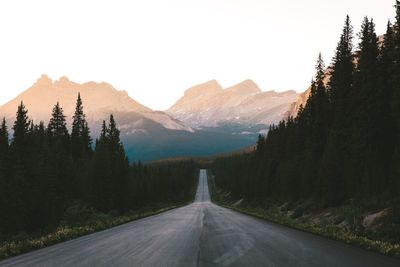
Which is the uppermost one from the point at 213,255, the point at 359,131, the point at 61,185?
the point at 359,131

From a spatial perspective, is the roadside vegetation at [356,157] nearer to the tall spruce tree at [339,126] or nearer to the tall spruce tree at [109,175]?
the tall spruce tree at [339,126]

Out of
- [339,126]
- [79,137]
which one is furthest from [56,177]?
[339,126]

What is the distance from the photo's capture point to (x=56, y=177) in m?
72.4

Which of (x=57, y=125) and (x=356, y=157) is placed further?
(x=57, y=125)

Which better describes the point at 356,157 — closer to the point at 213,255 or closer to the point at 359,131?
the point at 359,131

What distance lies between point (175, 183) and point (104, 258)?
159938 mm

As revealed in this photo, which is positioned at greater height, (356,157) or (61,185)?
(356,157)

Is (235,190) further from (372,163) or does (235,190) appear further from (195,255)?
(195,255)

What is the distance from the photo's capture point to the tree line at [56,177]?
56219 mm

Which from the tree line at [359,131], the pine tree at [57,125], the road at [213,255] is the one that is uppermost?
the pine tree at [57,125]

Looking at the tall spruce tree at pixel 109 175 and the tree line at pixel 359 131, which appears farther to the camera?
the tall spruce tree at pixel 109 175

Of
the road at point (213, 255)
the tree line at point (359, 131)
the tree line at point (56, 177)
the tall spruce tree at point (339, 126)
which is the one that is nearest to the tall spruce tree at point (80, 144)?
the tree line at point (56, 177)

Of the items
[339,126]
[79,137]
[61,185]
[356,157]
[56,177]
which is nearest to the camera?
[356,157]

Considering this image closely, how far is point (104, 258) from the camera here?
46.0ft
